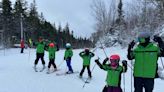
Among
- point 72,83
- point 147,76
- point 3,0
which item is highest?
point 3,0

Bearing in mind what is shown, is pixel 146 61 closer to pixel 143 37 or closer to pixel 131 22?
pixel 143 37

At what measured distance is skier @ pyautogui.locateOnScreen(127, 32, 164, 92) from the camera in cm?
878

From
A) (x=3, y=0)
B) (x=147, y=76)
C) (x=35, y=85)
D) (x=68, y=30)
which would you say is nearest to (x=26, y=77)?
(x=35, y=85)

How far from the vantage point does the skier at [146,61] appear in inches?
346

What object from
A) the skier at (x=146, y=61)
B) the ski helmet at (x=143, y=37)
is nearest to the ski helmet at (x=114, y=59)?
the skier at (x=146, y=61)

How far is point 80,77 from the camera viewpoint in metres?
18.0

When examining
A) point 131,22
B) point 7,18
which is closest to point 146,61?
point 131,22

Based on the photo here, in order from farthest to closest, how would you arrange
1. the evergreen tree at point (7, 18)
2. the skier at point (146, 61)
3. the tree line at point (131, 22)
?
the evergreen tree at point (7, 18) → the tree line at point (131, 22) → the skier at point (146, 61)

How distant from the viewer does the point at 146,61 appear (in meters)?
8.82

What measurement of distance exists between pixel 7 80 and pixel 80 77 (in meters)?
3.64

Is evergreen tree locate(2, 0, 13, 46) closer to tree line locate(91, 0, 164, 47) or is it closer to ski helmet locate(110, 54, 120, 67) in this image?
tree line locate(91, 0, 164, 47)

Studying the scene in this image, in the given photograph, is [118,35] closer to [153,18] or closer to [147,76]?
[153,18]

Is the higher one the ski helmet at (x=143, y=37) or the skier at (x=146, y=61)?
the ski helmet at (x=143, y=37)

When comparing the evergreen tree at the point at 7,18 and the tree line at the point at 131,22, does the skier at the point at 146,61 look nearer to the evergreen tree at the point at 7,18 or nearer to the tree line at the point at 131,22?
the tree line at the point at 131,22
